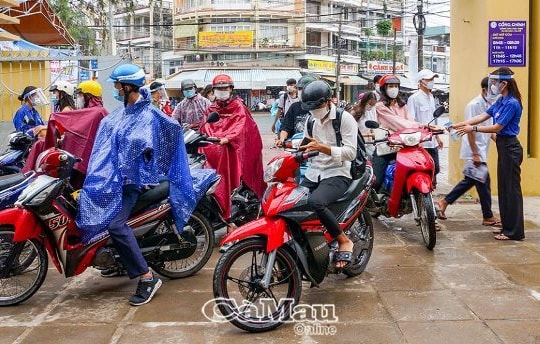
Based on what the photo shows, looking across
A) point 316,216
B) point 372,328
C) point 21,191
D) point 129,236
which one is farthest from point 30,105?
point 372,328

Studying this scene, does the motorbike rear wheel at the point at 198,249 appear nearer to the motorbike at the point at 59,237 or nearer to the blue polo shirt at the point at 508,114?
the motorbike at the point at 59,237

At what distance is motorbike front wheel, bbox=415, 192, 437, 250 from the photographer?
580cm

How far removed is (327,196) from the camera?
4398 mm

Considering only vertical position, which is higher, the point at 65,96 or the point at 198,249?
the point at 65,96

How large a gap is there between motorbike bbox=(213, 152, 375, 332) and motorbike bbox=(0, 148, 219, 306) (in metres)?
0.98

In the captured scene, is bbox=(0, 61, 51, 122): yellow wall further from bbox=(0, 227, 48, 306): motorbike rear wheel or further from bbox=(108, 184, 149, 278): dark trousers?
bbox=(108, 184, 149, 278): dark trousers

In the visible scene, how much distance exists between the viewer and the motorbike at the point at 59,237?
14.5 ft

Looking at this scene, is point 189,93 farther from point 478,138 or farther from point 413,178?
point 478,138

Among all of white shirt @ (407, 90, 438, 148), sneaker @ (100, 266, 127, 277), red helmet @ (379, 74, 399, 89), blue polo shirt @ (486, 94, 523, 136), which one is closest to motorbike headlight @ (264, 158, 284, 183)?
sneaker @ (100, 266, 127, 277)

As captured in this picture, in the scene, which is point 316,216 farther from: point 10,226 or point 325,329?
point 10,226

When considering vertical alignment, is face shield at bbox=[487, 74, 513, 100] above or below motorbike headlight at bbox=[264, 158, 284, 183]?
above

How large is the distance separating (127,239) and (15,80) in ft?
20.4

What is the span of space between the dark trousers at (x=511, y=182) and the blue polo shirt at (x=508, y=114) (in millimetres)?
81

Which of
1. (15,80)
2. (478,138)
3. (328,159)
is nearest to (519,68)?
(478,138)
